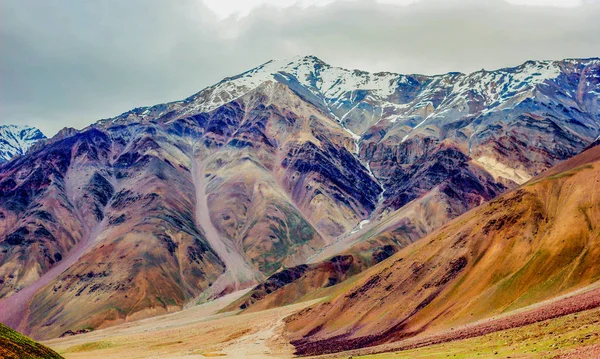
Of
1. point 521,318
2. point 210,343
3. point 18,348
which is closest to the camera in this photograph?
point 18,348

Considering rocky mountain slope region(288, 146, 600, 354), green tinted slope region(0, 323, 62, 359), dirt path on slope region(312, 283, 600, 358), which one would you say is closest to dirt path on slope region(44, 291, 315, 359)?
rocky mountain slope region(288, 146, 600, 354)

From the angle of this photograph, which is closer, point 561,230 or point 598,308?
point 598,308

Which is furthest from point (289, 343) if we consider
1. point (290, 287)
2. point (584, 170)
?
point (290, 287)

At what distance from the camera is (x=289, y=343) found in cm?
11050

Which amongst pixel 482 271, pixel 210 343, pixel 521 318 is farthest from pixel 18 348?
pixel 210 343

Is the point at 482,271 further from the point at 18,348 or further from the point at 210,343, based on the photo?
the point at 18,348

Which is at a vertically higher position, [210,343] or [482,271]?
[210,343]

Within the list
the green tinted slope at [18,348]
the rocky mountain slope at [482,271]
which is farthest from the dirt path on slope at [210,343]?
the green tinted slope at [18,348]

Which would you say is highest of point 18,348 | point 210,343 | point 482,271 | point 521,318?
point 18,348

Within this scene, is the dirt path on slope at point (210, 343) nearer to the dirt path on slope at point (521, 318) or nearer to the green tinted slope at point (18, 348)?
the dirt path on slope at point (521, 318)

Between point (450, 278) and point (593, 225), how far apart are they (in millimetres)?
22898

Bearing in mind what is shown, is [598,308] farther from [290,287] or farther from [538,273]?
[290,287]

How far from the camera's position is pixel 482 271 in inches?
3671

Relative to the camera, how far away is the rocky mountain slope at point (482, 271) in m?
81.0
